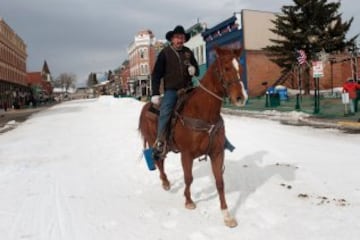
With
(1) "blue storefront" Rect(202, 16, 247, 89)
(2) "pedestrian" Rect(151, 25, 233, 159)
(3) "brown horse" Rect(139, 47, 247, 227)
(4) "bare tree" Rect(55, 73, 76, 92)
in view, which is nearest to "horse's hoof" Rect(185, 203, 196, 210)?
(3) "brown horse" Rect(139, 47, 247, 227)

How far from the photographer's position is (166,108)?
6418 mm

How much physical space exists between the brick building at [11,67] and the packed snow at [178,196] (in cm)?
5749

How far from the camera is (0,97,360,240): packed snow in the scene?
5340 mm

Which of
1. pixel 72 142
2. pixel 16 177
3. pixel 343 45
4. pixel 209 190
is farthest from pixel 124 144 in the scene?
pixel 343 45

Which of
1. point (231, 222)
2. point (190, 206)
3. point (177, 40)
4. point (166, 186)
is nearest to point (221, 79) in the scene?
point (177, 40)

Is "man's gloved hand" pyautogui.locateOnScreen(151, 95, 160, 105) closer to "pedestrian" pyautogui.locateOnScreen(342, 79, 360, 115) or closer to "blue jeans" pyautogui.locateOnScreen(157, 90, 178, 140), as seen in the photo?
"blue jeans" pyautogui.locateOnScreen(157, 90, 178, 140)

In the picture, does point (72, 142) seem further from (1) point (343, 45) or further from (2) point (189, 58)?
(1) point (343, 45)

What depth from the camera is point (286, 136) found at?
46.4 ft

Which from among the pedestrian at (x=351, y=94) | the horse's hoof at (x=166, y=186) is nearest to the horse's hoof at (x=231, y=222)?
the horse's hoof at (x=166, y=186)

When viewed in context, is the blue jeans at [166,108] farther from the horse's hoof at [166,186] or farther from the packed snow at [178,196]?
the horse's hoof at [166,186]

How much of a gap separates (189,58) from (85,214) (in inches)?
111

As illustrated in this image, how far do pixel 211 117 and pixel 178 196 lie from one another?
191cm

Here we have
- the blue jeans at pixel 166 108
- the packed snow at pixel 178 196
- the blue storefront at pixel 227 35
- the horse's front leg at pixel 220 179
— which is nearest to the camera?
the packed snow at pixel 178 196

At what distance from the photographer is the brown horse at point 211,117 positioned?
5.36 metres
